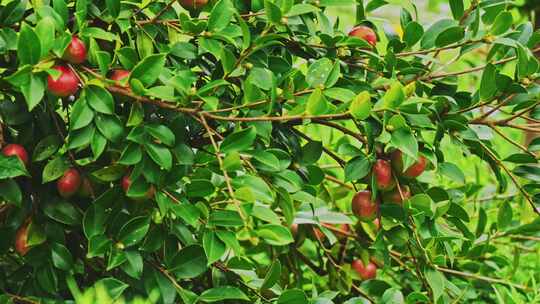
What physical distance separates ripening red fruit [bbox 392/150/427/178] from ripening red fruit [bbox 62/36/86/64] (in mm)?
540

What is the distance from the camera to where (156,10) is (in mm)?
1367

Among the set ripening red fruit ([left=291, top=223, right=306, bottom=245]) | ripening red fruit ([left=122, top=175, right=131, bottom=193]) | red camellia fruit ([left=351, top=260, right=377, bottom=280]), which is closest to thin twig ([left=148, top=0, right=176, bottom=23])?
ripening red fruit ([left=122, top=175, right=131, bottom=193])

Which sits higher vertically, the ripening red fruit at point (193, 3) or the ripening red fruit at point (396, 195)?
the ripening red fruit at point (193, 3)

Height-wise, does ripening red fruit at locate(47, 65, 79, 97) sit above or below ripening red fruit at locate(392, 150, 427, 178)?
above

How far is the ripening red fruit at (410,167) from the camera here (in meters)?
1.35

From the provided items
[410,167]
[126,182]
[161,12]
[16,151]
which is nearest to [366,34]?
[410,167]

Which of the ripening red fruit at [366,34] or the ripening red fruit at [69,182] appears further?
the ripening red fruit at [366,34]

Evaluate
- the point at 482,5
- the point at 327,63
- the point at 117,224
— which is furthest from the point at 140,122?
the point at 482,5

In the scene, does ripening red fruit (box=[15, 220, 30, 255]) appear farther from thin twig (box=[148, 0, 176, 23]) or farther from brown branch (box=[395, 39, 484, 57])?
brown branch (box=[395, 39, 484, 57])

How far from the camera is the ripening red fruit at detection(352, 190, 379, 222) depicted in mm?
1431

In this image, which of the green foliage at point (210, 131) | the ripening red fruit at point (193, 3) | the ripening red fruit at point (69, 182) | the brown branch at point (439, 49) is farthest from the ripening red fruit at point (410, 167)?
the ripening red fruit at point (69, 182)

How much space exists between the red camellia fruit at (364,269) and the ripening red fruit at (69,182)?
0.80 metres

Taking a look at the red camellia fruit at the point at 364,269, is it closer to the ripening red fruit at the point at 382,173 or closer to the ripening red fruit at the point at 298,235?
the ripening red fruit at the point at 298,235

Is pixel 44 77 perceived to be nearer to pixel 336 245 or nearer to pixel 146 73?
pixel 146 73
